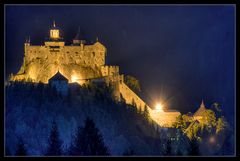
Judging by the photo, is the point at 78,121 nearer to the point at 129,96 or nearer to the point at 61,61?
the point at 129,96

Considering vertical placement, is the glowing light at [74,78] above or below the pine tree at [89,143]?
above

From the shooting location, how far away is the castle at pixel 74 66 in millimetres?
73000

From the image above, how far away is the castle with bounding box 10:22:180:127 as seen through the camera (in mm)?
73000

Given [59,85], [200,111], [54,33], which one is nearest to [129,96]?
[59,85]

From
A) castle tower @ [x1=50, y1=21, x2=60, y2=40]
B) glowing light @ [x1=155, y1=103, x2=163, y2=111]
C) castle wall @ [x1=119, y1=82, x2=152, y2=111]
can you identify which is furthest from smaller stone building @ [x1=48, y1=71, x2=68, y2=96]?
glowing light @ [x1=155, y1=103, x2=163, y2=111]

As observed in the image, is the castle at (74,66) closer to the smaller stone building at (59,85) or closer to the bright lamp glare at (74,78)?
the bright lamp glare at (74,78)

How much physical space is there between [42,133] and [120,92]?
9.32m

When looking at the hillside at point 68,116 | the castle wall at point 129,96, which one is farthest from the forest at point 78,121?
the castle wall at point 129,96

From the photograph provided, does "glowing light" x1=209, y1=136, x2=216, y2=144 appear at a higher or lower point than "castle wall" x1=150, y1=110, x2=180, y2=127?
lower

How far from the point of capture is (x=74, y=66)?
74.1 meters

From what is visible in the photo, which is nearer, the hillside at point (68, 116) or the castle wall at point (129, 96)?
the hillside at point (68, 116)

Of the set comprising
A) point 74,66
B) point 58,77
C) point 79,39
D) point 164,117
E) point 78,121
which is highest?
point 79,39

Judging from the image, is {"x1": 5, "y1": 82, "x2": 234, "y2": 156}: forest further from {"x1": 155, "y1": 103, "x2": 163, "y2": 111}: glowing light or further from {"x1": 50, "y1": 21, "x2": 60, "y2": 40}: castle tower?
{"x1": 50, "y1": 21, "x2": 60, "y2": 40}: castle tower
